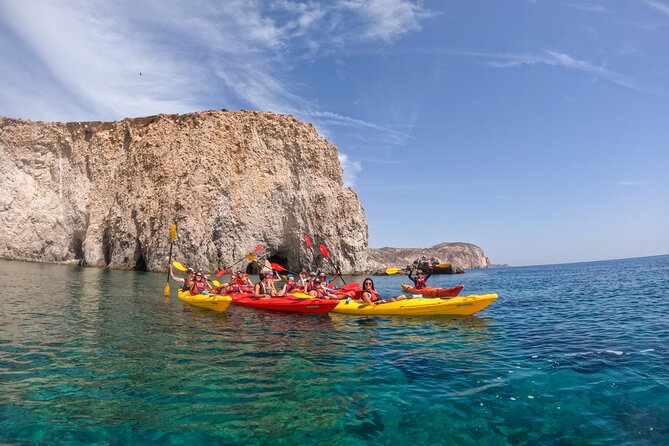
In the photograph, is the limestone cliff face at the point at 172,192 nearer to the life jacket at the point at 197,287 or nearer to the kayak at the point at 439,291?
the life jacket at the point at 197,287

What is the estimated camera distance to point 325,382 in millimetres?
6512

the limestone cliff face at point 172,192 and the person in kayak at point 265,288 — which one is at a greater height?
the limestone cliff face at point 172,192

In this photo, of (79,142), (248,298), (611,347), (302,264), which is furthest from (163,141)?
(611,347)

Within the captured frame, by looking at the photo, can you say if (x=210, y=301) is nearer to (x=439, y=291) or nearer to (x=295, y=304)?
(x=295, y=304)

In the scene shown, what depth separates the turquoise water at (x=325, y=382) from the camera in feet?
15.7

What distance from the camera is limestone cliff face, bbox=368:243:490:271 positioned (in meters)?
89.6

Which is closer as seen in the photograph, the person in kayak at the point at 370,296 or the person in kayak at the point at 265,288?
the person in kayak at the point at 370,296

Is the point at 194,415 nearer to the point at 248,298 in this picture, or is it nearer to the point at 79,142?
the point at 248,298

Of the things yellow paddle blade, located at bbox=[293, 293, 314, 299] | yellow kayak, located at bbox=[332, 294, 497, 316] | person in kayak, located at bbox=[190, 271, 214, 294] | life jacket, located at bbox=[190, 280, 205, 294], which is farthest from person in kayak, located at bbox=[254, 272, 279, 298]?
Answer: yellow kayak, located at bbox=[332, 294, 497, 316]

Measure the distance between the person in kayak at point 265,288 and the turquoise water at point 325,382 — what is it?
3.47 meters

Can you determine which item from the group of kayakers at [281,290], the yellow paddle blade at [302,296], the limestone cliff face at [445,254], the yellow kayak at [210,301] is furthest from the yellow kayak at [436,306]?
the limestone cliff face at [445,254]

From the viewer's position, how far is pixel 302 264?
43281mm

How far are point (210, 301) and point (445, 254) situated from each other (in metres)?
108

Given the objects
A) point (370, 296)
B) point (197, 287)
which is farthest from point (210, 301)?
point (370, 296)
